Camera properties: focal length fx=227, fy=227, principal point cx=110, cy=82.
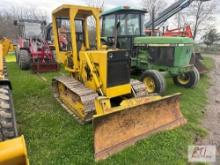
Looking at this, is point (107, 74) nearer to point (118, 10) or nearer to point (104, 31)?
point (118, 10)

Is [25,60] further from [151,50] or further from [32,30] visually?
[151,50]

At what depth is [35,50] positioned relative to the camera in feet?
32.5

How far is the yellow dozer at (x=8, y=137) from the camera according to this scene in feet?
5.10

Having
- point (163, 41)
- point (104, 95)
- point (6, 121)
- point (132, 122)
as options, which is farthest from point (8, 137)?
point (163, 41)

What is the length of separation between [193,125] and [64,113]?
2700 mm

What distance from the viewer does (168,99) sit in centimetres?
436

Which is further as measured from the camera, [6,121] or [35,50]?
[35,50]

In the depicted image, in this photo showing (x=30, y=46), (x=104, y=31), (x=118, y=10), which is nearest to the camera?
(x=118, y=10)

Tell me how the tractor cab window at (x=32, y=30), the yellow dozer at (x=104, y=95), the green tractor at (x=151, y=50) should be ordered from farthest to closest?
the tractor cab window at (x=32, y=30) → the green tractor at (x=151, y=50) → the yellow dozer at (x=104, y=95)

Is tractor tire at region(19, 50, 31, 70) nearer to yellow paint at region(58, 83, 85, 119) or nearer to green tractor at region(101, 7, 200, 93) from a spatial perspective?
green tractor at region(101, 7, 200, 93)

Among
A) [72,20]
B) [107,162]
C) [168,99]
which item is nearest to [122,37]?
[72,20]

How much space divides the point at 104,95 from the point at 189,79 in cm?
405

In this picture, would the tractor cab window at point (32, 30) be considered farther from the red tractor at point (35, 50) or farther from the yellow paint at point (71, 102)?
the yellow paint at point (71, 102)

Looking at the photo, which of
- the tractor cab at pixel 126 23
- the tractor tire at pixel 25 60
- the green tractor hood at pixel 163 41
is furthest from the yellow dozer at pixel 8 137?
the tractor tire at pixel 25 60
